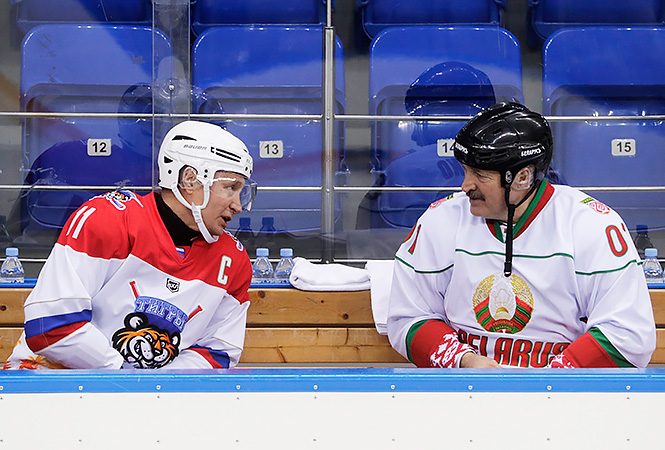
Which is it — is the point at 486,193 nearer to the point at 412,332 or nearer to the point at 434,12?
the point at 412,332

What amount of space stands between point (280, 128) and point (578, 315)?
1.14m

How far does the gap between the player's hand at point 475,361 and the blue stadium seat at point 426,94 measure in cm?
85

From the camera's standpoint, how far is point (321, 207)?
2211 millimetres

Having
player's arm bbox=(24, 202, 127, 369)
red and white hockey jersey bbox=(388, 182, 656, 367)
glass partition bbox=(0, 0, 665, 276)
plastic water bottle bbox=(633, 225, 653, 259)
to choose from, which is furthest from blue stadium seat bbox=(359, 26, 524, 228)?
player's arm bbox=(24, 202, 127, 369)

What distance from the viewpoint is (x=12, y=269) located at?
2.09 m

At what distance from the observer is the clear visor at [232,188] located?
59.3 inches

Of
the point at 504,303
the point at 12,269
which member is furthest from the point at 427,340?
the point at 12,269

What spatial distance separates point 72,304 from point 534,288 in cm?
89

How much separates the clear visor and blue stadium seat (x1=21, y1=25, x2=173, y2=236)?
67cm

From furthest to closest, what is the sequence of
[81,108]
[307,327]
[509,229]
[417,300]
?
1. [81,108]
2. [307,327]
3. [417,300]
4. [509,229]

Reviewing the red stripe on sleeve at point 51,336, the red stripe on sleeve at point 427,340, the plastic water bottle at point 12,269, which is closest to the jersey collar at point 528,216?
the red stripe on sleeve at point 427,340

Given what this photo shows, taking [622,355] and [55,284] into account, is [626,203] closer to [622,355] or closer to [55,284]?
[622,355]

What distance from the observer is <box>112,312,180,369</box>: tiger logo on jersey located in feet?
4.85
